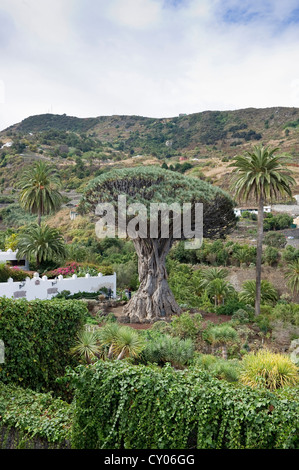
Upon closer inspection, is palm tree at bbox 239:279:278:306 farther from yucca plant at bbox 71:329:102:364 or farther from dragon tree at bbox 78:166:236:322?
yucca plant at bbox 71:329:102:364

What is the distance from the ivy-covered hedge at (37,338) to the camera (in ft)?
30.9

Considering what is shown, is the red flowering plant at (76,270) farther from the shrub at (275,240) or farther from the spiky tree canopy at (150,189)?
the shrub at (275,240)

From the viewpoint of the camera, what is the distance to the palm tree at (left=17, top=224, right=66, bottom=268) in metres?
27.0

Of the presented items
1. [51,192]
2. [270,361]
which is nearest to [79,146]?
[51,192]

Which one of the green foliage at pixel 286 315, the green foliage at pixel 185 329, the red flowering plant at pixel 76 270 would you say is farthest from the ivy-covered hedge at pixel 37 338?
the red flowering plant at pixel 76 270

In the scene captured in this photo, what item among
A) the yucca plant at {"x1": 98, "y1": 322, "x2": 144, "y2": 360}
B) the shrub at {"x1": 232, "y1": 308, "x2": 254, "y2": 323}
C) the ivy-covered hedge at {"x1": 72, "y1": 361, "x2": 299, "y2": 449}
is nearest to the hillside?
the shrub at {"x1": 232, "y1": 308, "x2": 254, "y2": 323}

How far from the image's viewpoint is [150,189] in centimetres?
1961

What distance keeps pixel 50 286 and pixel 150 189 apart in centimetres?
793

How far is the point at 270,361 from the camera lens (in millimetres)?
Result: 8406

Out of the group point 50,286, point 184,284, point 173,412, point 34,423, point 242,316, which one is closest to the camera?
point 173,412

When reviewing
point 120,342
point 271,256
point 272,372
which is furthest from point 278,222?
point 272,372

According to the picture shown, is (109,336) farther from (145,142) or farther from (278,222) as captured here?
(145,142)

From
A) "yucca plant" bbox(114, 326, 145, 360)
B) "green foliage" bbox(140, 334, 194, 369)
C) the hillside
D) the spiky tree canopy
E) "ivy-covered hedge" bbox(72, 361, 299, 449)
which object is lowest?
"green foliage" bbox(140, 334, 194, 369)

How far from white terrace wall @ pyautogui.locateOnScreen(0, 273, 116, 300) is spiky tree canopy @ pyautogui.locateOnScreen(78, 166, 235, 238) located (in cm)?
475
